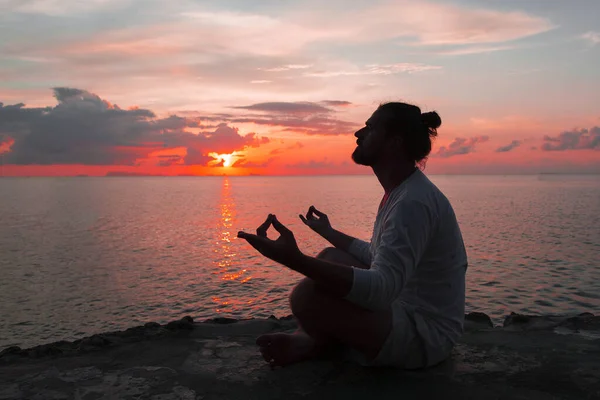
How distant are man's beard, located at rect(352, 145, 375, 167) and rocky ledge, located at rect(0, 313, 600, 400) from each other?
2.00 meters

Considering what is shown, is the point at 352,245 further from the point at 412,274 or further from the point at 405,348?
the point at 412,274

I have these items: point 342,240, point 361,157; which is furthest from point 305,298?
point 361,157

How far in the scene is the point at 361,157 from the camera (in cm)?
405

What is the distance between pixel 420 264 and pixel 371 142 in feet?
3.76

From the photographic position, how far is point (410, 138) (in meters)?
3.89

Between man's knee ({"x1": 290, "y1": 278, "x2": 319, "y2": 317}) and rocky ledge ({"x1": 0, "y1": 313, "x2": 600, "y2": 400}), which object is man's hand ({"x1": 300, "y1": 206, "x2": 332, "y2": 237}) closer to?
man's knee ({"x1": 290, "y1": 278, "x2": 319, "y2": 317})

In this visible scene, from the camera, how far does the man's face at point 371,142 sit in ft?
12.9

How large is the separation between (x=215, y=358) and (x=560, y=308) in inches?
546

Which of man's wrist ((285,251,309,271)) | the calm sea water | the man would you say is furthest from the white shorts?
the calm sea water

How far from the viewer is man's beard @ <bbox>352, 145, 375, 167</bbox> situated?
4.03 meters

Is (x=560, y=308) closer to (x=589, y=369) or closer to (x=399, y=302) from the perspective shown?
(x=589, y=369)

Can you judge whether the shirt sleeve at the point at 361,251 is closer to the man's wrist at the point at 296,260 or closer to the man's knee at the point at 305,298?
the man's knee at the point at 305,298

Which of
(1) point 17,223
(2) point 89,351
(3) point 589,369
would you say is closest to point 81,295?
(2) point 89,351

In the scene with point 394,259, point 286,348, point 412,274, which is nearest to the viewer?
point 394,259
